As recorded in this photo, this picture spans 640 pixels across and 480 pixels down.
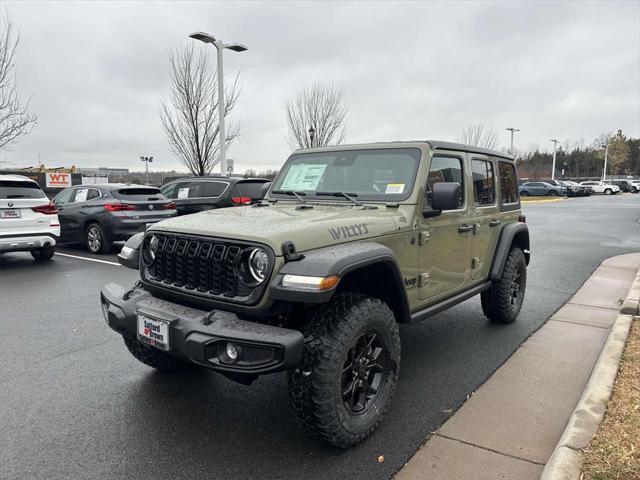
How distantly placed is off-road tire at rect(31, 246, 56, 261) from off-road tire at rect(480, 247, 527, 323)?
26.3 ft

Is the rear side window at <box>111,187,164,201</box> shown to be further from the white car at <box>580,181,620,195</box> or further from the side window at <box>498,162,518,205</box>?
the white car at <box>580,181,620,195</box>

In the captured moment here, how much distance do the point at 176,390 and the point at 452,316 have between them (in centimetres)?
333

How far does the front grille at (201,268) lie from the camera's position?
2717 millimetres

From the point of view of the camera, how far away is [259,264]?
2670 millimetres

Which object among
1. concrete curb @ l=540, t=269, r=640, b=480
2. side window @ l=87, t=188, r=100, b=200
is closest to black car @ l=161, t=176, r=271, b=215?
side window @ l=87, t=188, r=100, b=200

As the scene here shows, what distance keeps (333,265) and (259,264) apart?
43cm

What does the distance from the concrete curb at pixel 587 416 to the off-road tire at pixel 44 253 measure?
9.10 meters

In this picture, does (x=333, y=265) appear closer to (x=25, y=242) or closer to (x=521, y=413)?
(x=521, y=413)

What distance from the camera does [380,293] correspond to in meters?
3.26

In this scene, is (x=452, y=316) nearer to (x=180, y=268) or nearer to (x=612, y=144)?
(x=180, y=268)

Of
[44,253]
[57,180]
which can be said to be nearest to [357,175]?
[44,253]

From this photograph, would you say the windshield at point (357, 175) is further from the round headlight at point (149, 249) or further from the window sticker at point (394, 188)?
the round headlight at point (149, 249)

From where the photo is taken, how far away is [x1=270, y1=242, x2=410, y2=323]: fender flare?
2477 millimetres

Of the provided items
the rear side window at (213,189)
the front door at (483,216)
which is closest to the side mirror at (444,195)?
the front door at (483,216)
